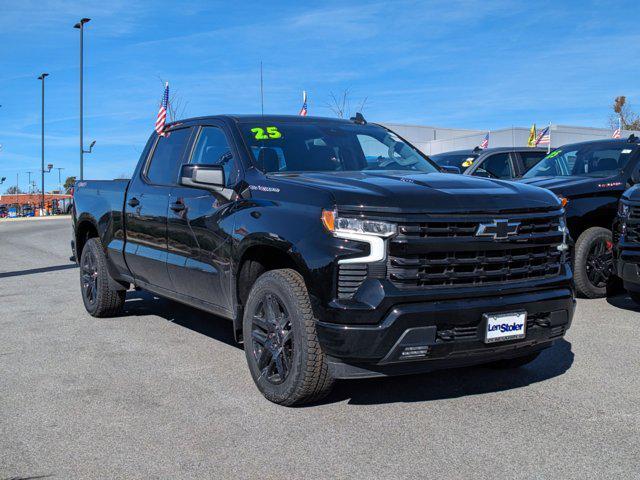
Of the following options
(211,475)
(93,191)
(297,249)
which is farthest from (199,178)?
(93,191)

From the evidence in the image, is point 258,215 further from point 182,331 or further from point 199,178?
point 182,331

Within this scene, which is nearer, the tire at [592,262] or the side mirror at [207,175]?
the side mirror at [207,175]

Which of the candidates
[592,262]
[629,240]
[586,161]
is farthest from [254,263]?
[586,161]

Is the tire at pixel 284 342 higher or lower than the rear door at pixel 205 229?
lower

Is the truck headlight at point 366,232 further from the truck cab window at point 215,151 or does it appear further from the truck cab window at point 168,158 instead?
Result: the truck cab window at point 168,158

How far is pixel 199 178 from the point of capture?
5.08 metres

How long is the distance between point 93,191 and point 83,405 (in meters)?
3.48

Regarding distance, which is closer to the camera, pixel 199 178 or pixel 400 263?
pixel 400 263

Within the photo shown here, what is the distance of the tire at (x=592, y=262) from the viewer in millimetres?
8328

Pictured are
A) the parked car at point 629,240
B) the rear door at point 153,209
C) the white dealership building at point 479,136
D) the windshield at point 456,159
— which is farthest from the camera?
the white dealership building at point 479,136

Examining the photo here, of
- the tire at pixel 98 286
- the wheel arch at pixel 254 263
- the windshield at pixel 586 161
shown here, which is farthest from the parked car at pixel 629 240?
the tire at pixel 98 286

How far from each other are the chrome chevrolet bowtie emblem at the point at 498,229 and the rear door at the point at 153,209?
9.41 feet

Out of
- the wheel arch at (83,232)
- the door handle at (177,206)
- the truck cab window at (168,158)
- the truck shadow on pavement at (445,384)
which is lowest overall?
the truck shadow on pavement at (445,384)

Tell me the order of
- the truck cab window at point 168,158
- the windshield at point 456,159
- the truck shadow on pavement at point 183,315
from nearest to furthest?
the truck cab window at point 168,158, the truck shadow on pavement at point 183,315, the windshield at point 456,159
